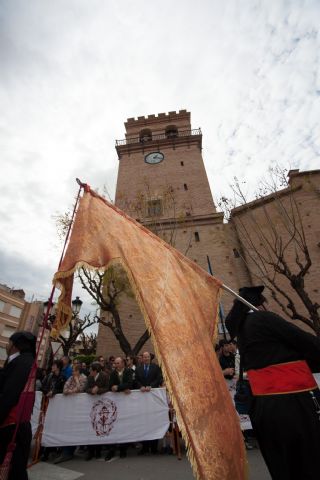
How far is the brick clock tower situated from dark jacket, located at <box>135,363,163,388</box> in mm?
8788

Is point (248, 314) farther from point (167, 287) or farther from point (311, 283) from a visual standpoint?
point (311, 283)

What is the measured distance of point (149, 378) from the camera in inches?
248

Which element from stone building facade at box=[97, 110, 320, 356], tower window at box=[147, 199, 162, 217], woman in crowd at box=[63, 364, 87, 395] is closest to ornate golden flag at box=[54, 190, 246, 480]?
woman in crowd at box=[63, 364, 87, 395]

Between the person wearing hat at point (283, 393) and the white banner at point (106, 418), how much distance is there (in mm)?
3981

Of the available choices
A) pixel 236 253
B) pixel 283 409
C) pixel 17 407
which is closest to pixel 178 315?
pixel 283 409

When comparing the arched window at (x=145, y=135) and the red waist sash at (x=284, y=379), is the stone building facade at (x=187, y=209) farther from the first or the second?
the red waist sash at (x=284, y=379)

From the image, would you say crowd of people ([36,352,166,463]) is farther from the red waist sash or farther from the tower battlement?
the tower battlement

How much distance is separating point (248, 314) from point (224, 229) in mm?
Answer: 16238

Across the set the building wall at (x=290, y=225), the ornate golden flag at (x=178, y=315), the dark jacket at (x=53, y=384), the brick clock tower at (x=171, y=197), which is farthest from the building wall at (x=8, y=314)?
Result: the ornate golden flag at (x=178, y=315)

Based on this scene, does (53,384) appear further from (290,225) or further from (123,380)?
(290,225)

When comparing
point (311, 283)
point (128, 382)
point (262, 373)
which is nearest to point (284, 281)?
point (311, 283)

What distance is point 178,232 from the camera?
1833 centimetres

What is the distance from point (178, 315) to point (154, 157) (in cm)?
2363

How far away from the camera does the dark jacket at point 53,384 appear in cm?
602
